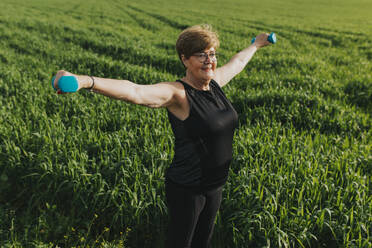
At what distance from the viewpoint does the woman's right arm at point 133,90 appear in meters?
1.49

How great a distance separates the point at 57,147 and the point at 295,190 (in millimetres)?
3186

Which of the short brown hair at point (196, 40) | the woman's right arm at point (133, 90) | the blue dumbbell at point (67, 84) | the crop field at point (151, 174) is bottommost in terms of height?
the crop field at point (151, 174)

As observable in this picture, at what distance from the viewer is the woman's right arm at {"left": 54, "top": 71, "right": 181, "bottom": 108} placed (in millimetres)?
1490

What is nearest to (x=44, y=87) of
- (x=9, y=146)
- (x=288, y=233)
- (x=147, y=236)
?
(x=9, y=146)

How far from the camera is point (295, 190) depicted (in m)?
3.21

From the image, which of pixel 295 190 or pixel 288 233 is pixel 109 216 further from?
pixel 295 190

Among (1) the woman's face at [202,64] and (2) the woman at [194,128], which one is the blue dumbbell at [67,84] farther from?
(1) the woman's face at [202,64]

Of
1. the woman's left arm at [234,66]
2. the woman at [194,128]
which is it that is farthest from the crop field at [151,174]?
the woman's left arm at [234,66]

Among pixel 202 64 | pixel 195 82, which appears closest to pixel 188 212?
pixel 195 82

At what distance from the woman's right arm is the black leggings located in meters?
0.75

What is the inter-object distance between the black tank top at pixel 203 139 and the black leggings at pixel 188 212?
8cm

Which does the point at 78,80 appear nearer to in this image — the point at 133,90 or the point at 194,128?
the point at 133,90

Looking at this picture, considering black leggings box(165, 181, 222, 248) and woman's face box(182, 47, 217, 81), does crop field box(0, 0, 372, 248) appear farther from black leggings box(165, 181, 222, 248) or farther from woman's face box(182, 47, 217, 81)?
woman's face box(182, 47, 217, 81)

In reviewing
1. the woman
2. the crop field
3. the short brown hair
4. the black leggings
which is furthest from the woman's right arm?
the crop field
